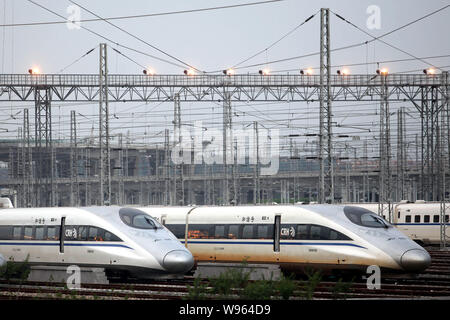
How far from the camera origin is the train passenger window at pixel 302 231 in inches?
939

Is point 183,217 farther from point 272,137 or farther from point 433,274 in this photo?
point 272,137

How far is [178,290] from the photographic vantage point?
21.2 meters

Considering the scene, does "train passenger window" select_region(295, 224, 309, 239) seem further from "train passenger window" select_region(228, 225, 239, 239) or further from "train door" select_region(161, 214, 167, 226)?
"train door" select_region(161, 214, 167, 226)

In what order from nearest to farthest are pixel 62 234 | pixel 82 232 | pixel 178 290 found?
pixel 178 290 < pixel 82 232 < pixel 62 234

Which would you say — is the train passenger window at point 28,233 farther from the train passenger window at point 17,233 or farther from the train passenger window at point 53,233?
the train passenger window at point 53,233

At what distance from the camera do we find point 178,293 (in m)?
20.4

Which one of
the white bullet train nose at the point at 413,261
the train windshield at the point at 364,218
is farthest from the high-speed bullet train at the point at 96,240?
the white bullet train nose at the point at 413,261

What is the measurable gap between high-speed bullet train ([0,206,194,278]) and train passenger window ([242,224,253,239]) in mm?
3346

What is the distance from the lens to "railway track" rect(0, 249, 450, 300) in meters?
18.5

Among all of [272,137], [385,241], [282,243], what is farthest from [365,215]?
[272,137]

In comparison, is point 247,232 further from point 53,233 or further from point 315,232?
point 53,233

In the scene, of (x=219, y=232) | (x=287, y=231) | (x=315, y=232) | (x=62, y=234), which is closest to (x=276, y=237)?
(x=287, y=231)

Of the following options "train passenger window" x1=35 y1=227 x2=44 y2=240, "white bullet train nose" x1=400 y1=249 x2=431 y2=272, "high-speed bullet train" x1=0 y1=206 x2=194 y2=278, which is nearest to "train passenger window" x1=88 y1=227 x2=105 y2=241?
"high-speed bullet train" x1=0 y1=206 x2=194 y2=278

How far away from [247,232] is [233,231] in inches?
28.4
